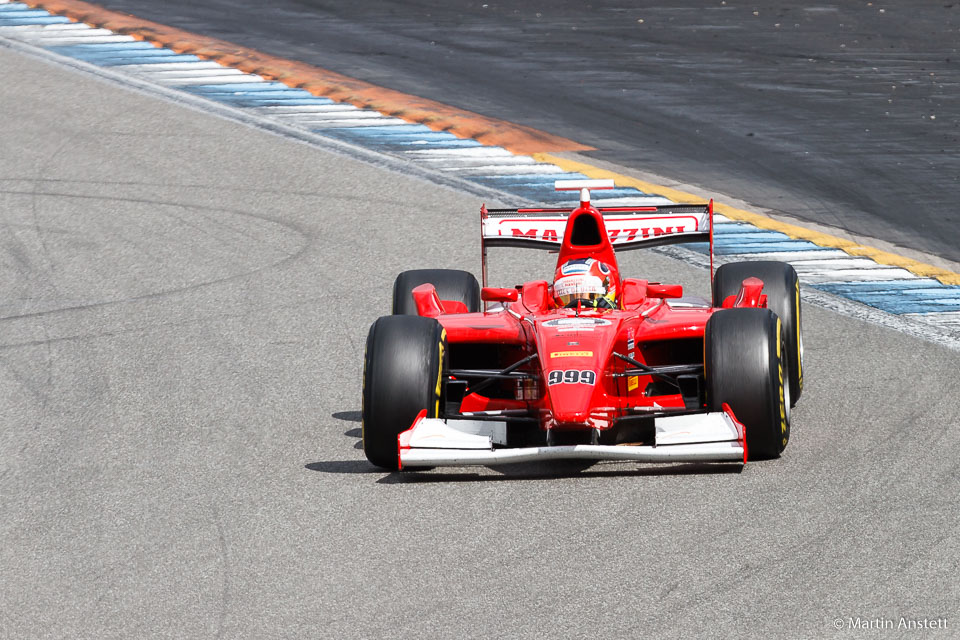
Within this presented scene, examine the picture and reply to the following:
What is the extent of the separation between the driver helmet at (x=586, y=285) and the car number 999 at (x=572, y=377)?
3.45ft

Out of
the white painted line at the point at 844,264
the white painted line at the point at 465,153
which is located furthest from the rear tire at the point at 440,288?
the white painted line at the point at 465,153

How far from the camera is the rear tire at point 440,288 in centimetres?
1125

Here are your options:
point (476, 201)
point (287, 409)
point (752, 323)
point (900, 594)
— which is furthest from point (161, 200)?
point (900, 594)

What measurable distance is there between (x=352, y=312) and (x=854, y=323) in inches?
164

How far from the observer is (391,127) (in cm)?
1981

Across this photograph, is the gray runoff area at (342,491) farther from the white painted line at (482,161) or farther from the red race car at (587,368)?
the white painted line at (482,161)

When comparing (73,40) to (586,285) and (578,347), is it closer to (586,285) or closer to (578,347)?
(586,285)

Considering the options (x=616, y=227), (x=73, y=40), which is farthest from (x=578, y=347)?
(x=73, y=40)

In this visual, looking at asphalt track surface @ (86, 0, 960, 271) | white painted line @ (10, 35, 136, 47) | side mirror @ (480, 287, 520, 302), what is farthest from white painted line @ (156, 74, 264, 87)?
side mirror @ (480, 287, 520, 302)

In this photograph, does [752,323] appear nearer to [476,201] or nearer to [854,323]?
[854,323]

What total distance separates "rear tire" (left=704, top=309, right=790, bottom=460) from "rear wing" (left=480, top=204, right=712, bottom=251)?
207 cm

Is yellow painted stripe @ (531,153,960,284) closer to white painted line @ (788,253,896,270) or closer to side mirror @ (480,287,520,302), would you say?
white painted line @ (788,253,896,270)

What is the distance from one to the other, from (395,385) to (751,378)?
205cm

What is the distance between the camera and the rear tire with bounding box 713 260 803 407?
10438 millimetres
